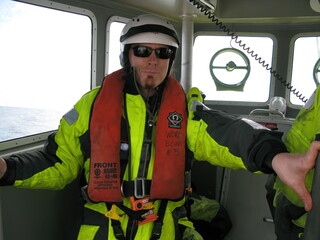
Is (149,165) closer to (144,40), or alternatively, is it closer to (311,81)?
(144,40)

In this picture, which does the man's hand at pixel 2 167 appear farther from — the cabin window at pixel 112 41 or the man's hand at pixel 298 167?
the cabin window at pixel 112 41

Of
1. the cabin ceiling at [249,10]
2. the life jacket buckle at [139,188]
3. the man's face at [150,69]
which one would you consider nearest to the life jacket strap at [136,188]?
the life jacket buckle at [139,188]

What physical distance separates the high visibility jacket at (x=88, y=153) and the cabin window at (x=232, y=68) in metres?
1.88

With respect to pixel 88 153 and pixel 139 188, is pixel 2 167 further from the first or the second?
pixel 139 188

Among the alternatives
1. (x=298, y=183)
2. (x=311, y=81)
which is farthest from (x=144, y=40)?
(x=311, y=81)

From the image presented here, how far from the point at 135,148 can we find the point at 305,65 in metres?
2.65

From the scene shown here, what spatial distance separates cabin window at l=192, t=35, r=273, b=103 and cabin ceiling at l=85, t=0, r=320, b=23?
300mm

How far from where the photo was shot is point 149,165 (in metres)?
1.96

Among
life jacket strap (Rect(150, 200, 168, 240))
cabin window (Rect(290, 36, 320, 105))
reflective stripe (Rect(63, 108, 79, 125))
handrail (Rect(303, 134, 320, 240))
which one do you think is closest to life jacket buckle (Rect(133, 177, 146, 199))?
life jacket strap (Rect(150, 200, 168, 240))

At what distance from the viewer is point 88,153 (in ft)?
6.50

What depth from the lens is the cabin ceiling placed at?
3.06 m

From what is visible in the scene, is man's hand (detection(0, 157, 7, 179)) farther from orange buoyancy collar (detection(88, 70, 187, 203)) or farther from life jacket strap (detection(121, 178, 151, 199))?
life jacket strap (detection(121, 178, 151, 199))

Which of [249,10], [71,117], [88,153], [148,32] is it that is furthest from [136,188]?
[249,10]

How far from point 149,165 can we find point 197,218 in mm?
1388
